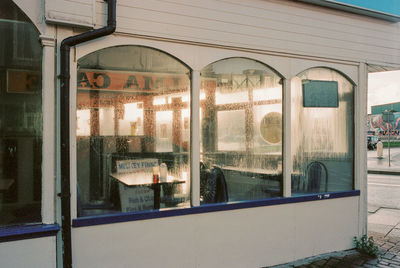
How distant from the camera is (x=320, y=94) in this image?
5.42m

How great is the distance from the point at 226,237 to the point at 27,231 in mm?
2215

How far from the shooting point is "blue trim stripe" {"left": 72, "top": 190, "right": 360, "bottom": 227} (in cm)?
357

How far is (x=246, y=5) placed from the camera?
4523 mm

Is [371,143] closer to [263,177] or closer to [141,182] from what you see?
[263,177]

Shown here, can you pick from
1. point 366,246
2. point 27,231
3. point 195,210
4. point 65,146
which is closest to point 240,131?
point 195,210

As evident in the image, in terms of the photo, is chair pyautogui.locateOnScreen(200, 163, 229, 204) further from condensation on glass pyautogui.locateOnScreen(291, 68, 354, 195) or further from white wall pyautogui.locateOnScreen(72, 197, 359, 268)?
condensation on glass pyautogui.locateOnScreen(291, 68, 354, 195)

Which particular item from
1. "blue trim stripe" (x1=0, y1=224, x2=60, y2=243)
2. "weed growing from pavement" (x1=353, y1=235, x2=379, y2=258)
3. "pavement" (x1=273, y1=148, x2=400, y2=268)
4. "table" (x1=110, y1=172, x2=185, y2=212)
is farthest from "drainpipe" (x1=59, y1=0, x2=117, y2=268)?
"weed growing from pavement" (x1=353, y1=235, x2=379, y2=258)

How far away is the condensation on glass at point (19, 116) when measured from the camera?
3.39 m

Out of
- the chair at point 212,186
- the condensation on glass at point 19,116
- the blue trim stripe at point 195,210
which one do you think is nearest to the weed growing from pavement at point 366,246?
the blue trim stripe at point 195,210

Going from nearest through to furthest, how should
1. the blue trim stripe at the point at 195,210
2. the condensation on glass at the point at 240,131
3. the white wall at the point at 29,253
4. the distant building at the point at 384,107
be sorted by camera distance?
the white wall at the point at 29,253, the blue trim stripe at the point at 195,210, the condensation on glass at the point at 240,131, the distant building at the point at 384,107

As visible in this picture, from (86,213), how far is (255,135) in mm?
2400

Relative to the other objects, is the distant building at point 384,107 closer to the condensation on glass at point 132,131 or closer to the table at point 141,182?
the condensation on glass at point 132,131

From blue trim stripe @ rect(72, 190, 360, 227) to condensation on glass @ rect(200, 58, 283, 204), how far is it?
0.50 ft

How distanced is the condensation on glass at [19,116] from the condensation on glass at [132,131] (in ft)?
1.31
